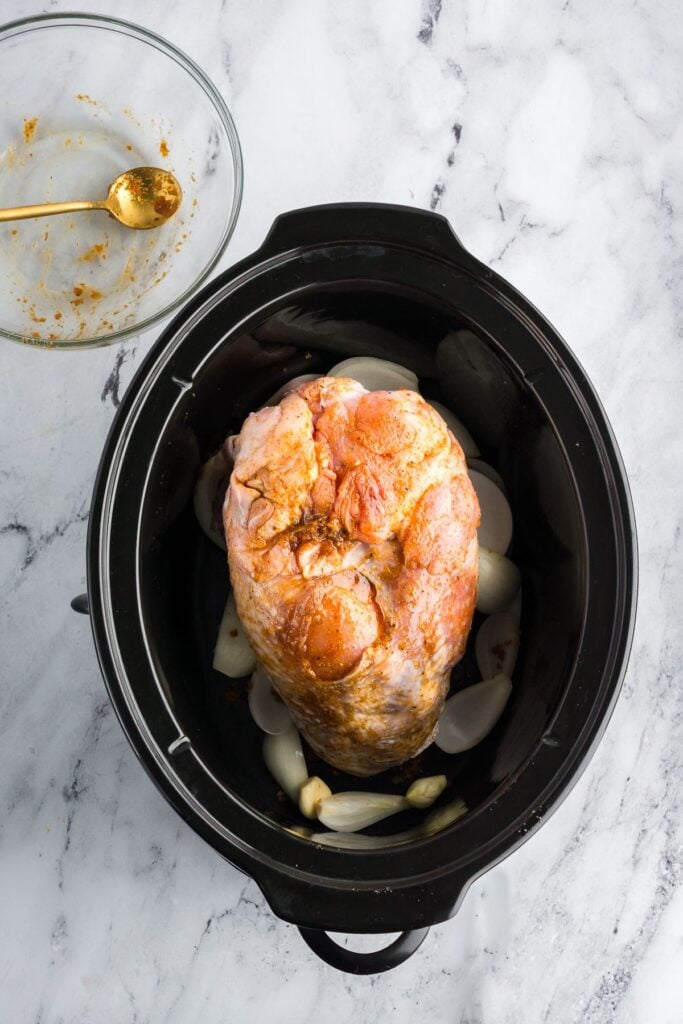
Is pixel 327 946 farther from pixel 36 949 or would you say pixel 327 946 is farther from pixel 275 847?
pixel 36 949

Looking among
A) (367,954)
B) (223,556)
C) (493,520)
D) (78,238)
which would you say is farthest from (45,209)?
(367,954)

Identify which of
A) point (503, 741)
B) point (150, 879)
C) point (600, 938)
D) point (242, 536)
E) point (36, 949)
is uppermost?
point (242, 536)

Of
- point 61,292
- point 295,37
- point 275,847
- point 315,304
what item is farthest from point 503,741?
point 295,37

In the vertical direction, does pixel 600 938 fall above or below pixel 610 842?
below

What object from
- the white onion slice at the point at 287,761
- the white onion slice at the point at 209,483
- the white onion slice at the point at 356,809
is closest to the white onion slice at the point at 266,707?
the white onion slice at the point at 287,761

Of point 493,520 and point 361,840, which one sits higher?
point 493,520

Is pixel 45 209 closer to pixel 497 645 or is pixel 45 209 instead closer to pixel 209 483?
pixel 209 483
